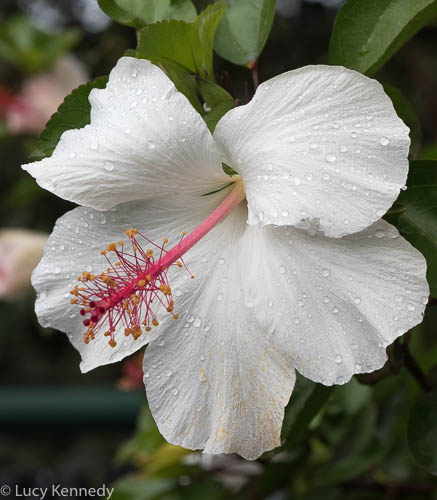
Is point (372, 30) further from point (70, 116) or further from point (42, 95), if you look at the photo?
point (42, 95)

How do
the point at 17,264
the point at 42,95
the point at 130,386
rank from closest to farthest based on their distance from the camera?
the point at 130,386 < the point at 17,264 < the point at 42,95

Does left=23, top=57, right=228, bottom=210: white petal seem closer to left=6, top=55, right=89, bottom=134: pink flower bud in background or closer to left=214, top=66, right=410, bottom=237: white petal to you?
left=214, top=66, right=410, bottom=237: white petal

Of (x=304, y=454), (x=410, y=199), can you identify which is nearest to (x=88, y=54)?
(x=304, y=454)

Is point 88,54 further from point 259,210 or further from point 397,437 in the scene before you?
point 259,210

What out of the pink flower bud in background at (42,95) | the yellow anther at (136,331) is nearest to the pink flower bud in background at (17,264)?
the pink flower bud in background at (42,95)

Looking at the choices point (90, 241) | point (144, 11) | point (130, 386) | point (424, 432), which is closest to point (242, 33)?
point (144, 11)

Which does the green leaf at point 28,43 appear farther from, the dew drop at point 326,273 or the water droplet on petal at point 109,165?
the dew drop at point 326,273
